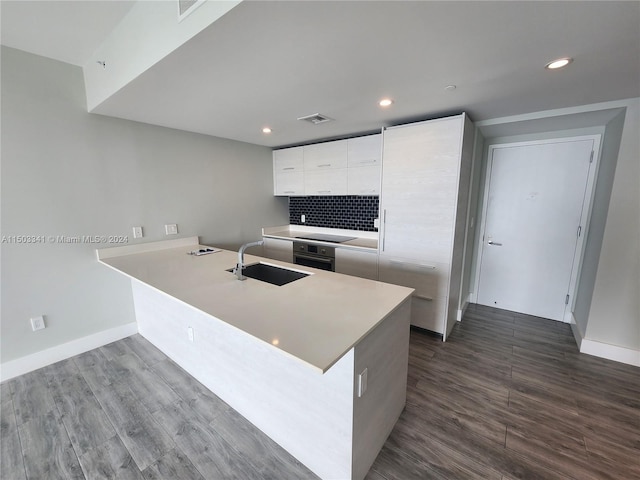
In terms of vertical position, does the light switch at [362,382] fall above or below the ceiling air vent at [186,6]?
below

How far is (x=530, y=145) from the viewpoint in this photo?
3016mm

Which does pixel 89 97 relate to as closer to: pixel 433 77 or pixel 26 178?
pixel 26 178

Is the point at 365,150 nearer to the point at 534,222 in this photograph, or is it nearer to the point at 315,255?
the point at 315,255

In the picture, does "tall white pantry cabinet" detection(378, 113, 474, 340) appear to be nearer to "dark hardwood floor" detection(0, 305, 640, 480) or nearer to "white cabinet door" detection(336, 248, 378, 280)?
"white cabinet door" detection(336, 248, 378, 280)

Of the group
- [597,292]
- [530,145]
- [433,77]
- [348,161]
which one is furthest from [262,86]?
[597,292]

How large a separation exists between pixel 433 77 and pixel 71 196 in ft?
9.94

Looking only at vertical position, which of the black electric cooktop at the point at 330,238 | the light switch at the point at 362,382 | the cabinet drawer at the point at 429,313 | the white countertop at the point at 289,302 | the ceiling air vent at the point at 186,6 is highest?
the ceiling air vent at the point at 186,6

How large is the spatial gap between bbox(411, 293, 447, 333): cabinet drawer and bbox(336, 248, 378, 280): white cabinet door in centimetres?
54

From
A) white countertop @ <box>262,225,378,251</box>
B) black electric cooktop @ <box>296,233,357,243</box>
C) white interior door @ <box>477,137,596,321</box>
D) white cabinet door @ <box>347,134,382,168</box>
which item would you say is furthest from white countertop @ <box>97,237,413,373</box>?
white interior door @ <box>477,137,596,321</box>

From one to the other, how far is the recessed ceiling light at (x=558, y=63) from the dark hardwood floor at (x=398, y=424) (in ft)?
7.26

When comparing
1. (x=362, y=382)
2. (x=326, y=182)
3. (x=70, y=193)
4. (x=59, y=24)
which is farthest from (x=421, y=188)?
(x=70, y=193)

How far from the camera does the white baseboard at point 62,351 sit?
2.12 meters

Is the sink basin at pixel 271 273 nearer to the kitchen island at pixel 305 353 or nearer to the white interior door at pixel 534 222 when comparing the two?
the kitchen island at pixel 305 353

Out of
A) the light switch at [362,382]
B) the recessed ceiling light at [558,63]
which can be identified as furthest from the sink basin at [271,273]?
the recessed ceiling light at [558,63]
